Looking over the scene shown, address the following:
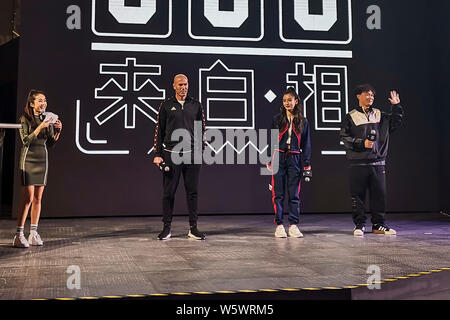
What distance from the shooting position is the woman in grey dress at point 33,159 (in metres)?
3.26

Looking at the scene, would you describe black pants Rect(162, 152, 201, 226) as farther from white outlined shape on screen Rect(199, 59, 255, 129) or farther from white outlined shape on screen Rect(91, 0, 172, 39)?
white outlined shape on screen Rect(91, 0, 172, 39)

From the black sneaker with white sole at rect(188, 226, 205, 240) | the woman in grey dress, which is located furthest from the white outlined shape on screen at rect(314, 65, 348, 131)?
the woman in grey dress

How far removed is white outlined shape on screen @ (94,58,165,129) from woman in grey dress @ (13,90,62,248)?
2.11m

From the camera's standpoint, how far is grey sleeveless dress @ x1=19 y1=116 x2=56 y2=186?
10.7 ft

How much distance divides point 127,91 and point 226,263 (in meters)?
3.45

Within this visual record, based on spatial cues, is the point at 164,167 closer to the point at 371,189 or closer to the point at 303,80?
the point at 371,189

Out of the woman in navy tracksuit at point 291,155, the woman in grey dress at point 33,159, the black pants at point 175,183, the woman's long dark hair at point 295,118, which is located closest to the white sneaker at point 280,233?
the woman in navy tracksuit at point 291,155

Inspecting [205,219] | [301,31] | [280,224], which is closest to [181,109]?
[280,224]

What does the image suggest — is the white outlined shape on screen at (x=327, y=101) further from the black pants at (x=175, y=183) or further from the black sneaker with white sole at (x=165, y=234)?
the black sneaker with white sole at (x=165, y=234)

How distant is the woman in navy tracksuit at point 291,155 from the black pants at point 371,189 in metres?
0.47

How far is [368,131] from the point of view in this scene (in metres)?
4.10

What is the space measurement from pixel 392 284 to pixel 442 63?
4849mm

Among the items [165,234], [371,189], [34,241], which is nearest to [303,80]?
[371,189]

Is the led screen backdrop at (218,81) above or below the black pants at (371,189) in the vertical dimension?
above
